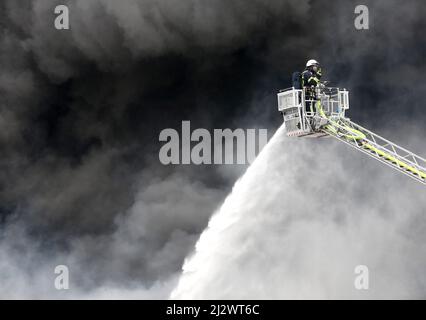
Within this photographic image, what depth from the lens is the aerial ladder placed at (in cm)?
4512

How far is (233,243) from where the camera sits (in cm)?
5578

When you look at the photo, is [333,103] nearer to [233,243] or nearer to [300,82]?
[300,82]

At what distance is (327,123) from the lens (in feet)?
149

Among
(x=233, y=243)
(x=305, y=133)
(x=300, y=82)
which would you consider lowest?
(x=233, y=243)

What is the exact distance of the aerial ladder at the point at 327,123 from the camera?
148ft

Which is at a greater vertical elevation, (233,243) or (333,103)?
(333,103)
